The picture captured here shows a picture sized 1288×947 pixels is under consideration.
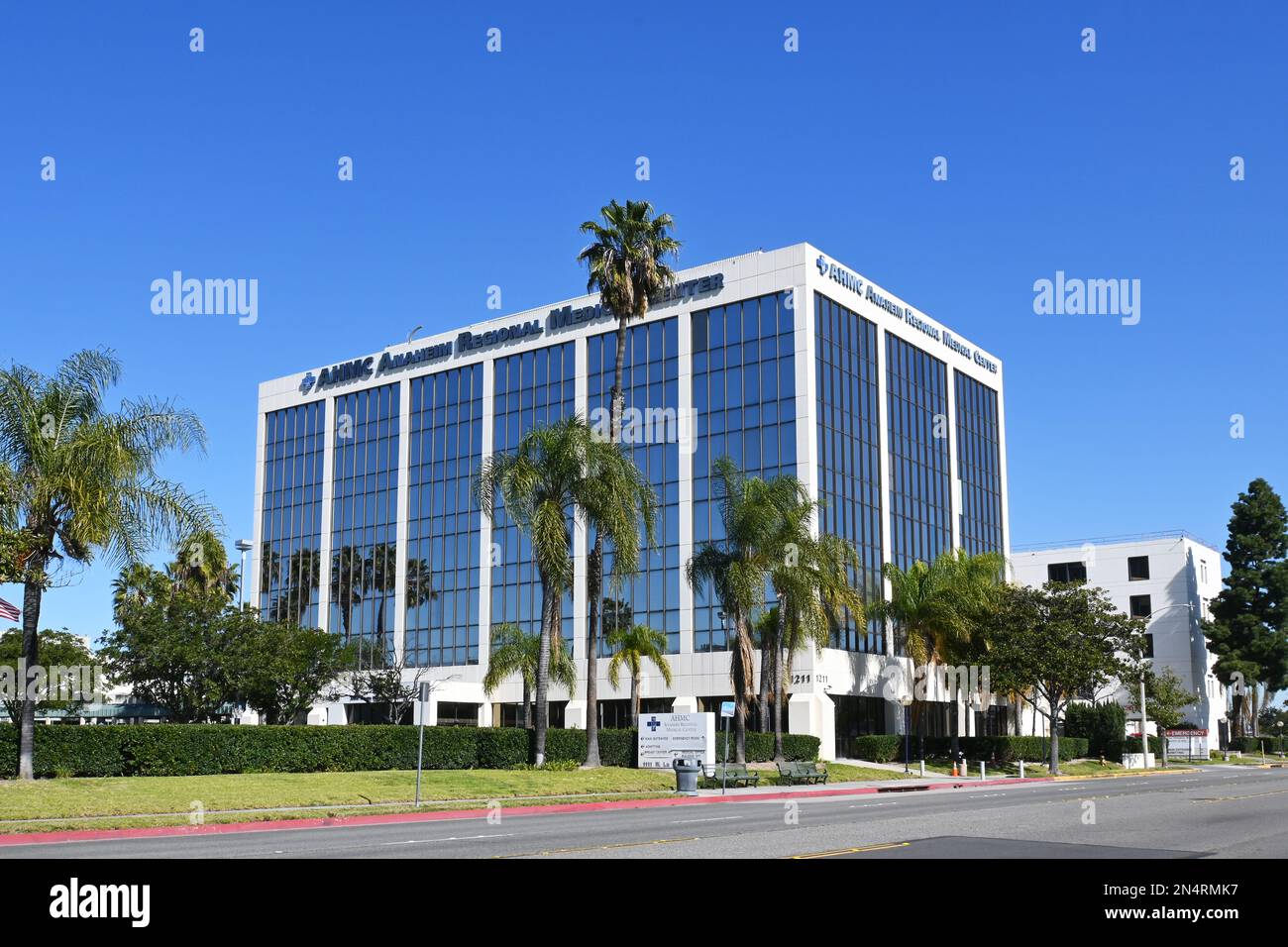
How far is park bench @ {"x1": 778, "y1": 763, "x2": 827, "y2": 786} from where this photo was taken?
44062 millimetres

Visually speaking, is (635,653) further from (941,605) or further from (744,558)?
(941,605)

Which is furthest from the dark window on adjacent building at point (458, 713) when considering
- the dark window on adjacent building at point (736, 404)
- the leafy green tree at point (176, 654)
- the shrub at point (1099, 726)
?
the shrub at point (1099, 726)

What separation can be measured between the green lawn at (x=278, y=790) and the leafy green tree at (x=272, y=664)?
17100 mm

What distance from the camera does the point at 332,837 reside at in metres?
20.1

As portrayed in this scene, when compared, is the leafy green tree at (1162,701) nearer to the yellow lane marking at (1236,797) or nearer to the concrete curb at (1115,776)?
the concrete curb at (1115,776)

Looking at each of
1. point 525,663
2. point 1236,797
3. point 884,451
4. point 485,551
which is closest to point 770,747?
point 525,663

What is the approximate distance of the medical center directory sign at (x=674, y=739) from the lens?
139 ft

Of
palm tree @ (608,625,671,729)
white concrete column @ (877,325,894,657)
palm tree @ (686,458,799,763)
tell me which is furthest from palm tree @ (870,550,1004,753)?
palm tree @ (686,458,799,763)

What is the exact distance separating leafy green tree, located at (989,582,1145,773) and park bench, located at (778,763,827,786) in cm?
1748

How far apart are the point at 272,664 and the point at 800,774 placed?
870 inches

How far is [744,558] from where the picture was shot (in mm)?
48469
